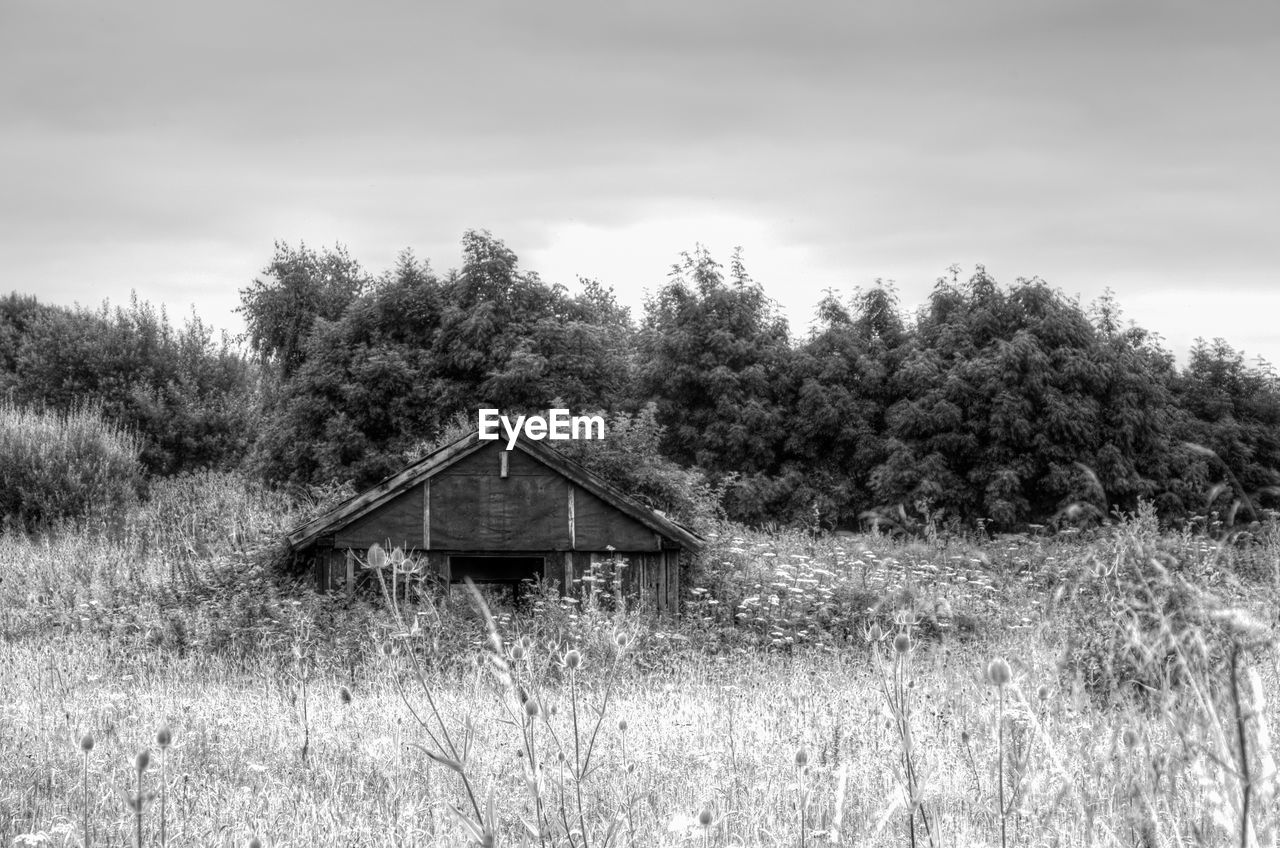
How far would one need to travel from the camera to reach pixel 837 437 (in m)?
30.2

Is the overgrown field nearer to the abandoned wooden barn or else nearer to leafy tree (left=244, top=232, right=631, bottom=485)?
the abandoned wooden barn

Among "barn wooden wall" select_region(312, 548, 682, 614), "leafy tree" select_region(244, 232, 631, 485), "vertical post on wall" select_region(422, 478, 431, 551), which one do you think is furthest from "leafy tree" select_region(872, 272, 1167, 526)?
"vertical post on wall" select_region(422, 478, 431, 551)

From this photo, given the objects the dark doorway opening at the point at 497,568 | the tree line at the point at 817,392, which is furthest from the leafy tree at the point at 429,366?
the dark doorway opening at the point at 497,568

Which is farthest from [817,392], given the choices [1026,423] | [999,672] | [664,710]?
[999,672]

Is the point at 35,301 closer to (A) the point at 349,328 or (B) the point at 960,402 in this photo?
(A) the point at 349,328

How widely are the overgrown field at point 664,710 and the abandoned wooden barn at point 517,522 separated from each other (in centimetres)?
63

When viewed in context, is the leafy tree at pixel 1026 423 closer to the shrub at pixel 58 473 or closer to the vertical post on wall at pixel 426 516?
the vertical post on wall at pixel 426 516

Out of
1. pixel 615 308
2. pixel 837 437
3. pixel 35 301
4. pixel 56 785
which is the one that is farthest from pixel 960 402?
pixel 35 301

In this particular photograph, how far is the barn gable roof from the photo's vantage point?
563 inches

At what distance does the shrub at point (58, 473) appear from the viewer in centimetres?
2609

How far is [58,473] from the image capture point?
1043 inches

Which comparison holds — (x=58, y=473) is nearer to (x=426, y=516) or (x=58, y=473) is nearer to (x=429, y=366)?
(x=429, y=366)

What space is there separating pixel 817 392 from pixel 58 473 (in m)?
18.6

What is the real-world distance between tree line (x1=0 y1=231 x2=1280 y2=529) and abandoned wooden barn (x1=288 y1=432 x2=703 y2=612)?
11.0 metres
